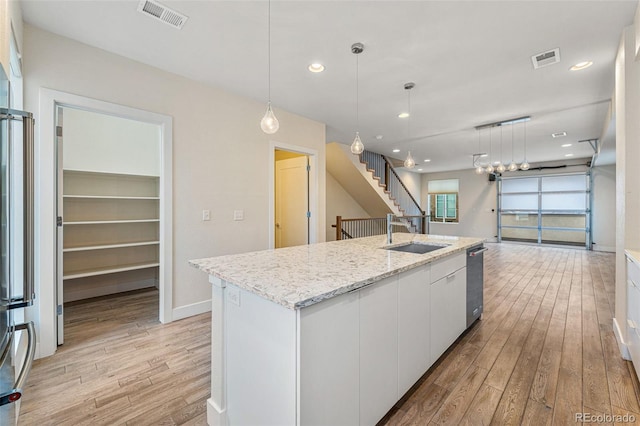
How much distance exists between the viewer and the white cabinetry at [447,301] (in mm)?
2125

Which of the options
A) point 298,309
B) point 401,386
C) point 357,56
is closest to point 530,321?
point 401,386

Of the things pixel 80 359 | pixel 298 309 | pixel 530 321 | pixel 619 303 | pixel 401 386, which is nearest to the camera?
pixel 298 309

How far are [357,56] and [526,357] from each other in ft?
10.4

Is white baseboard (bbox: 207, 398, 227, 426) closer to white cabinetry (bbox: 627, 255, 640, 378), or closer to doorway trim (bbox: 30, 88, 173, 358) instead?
doorway trim (bbox: 30, 88, 173, 358)

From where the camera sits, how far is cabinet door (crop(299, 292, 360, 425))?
1164 mm

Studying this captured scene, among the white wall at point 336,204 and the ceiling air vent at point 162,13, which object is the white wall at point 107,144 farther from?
the white wall at point 336,204

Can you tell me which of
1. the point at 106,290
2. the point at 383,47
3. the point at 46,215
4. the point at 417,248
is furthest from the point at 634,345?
the point at 106,290

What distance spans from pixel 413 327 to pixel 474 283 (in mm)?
1422

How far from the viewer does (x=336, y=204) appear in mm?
7625

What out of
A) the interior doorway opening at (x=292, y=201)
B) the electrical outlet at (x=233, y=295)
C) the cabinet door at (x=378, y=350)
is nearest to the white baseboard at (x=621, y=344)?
the cabinet door at (x=378, y=350)

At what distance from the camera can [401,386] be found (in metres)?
1.74

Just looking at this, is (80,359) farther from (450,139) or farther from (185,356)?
(450,139)

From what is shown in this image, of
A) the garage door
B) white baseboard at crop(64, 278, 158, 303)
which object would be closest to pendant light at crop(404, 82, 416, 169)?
white baseboard at crop(64, 278, 158, 303)

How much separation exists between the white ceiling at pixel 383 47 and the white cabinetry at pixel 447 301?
2.00 meters
